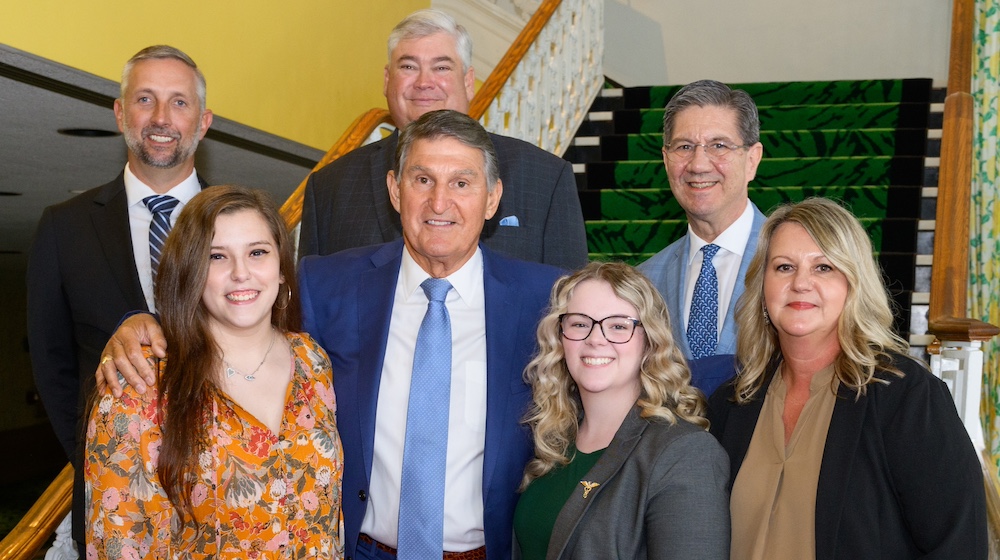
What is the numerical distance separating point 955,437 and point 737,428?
447mm

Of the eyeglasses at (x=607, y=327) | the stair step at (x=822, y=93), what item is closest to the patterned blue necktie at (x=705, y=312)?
the eyeglasses at (x=607, y=327)

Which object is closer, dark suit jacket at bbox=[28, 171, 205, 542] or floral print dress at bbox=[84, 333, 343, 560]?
floral print dress at bbox=[84, 333, 343, 560]

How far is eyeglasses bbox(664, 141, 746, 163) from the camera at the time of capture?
9.18 ft

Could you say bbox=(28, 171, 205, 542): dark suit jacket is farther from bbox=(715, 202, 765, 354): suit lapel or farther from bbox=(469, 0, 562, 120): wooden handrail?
bbox=(469, 0, 562, 120): wooden handrail

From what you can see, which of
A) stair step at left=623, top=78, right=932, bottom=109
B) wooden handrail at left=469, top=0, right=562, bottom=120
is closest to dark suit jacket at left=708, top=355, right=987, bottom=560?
wooden handrail at left=469, top=0, right=562, bottom=120

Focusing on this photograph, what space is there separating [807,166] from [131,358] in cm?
510

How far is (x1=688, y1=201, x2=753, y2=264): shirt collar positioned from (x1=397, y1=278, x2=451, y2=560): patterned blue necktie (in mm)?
929

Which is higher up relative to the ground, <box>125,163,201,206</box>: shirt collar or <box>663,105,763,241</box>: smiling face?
<box>663,105,763,241</box>: smiling face

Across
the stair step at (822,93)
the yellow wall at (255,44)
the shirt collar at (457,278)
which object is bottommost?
the shirt collar at (457,278)

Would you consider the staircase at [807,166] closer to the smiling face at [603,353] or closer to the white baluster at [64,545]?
the smiling face at [603,353]

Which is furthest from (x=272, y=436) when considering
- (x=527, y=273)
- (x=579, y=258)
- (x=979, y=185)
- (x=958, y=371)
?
(x=979, y=185)

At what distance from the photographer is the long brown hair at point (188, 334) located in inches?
74.1

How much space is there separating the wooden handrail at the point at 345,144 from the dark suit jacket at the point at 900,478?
232 cm

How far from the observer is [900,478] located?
1885 millimetres
